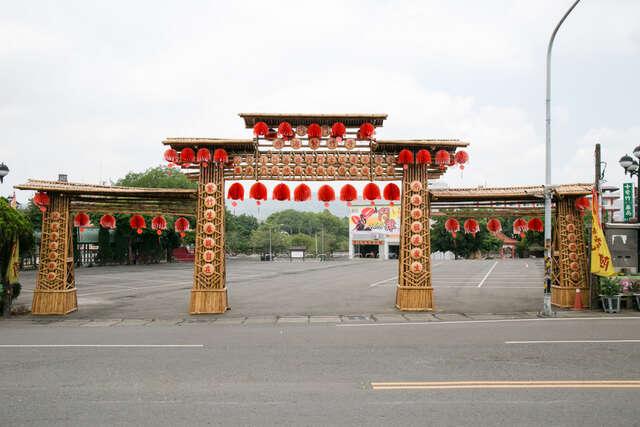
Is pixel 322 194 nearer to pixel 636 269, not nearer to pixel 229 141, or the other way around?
pixel 229 141

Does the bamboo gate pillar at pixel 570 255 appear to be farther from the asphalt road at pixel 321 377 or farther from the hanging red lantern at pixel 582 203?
the asphalt road at pixel 321 377

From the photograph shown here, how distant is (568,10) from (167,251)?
54.3 meters

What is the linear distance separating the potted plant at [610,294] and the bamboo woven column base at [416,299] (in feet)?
19.2

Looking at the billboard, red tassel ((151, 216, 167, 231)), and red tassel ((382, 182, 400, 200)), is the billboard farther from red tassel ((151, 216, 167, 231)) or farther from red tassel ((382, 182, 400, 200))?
red tassel ((382, 182, 400, 200))

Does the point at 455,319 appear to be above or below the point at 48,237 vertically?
below

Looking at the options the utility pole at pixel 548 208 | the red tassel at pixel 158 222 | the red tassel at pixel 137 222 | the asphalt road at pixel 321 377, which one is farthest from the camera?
the red tassel at pixel 158 222

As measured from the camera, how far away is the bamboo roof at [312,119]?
14.5 meters

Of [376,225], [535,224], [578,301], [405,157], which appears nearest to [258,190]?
[405,157]

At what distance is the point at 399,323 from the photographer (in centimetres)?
1280

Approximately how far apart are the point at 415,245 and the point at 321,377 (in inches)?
347

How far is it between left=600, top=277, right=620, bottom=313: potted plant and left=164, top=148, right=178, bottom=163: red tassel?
50.4ft

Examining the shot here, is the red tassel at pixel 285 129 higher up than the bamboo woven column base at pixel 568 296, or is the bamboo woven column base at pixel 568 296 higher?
the red tassel at pixel 285 129

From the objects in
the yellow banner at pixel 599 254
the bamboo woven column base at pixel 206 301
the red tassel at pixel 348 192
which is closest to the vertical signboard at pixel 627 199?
the yellow banner at pixel 599 254

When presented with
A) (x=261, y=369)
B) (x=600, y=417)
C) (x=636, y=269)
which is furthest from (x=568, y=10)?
(x=261, y=369)
